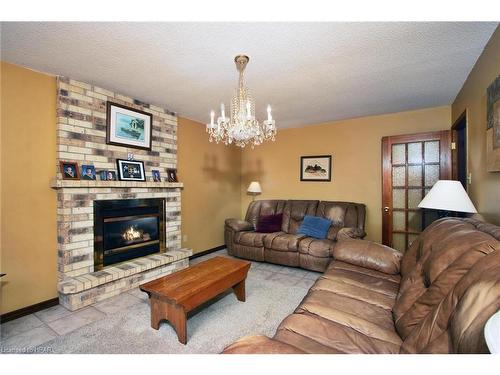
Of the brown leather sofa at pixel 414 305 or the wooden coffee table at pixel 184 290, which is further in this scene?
the wooden coffee table at pixel 184 290

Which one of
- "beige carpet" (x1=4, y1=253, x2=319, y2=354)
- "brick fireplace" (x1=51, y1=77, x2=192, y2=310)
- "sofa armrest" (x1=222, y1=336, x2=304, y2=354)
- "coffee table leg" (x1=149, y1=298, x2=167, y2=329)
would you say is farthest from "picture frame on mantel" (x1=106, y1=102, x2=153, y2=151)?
"sofa armrest" (x1=222, y1=336, x2=304, y2=354)

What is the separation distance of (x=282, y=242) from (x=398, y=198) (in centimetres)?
190

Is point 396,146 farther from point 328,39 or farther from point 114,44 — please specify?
point 114,44

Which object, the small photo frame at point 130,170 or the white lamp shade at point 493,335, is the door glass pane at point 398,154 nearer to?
the white lamp shade at point 493,335

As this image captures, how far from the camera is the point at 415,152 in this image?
3.30 m

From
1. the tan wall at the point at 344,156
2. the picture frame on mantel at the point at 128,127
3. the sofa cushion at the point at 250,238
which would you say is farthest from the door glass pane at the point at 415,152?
the picture frame on mantel at the point at 128,127

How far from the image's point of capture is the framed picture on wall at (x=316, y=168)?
13.9 feet

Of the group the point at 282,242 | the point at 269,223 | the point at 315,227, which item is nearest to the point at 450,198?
the point at 315,227

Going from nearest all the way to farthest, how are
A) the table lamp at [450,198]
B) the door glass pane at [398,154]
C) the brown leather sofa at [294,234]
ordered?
the table lamp at [450,198], the brown leather sofa at [294,234], the door glass pane at [398,154]

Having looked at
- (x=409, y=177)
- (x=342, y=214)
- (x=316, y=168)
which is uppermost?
(x=316, y=168)

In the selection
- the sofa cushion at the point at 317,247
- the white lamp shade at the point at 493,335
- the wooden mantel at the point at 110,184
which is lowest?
the sofa cushion at the point at 317,247

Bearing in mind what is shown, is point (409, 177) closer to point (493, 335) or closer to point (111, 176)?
point (493, 335)

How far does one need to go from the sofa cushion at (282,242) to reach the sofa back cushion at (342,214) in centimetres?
57
